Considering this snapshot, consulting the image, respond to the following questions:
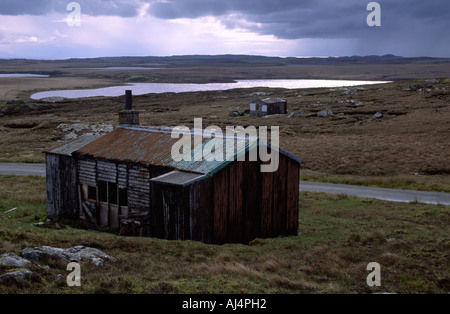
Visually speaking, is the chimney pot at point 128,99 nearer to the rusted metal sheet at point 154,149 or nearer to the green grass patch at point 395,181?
the rusted metal sheet at point 154,149

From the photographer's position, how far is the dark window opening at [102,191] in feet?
72.7

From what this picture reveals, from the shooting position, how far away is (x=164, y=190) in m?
17.9

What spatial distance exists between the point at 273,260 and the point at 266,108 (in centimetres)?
7419

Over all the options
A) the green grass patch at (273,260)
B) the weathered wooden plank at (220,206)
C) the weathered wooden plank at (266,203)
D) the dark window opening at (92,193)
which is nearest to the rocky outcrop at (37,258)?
the green grass patch at (273,260)

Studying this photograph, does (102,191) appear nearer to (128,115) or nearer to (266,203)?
(128,115)

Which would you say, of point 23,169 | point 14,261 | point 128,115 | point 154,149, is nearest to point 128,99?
point 128,115

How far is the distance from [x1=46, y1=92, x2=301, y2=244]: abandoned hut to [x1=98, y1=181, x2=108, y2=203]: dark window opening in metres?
0.05

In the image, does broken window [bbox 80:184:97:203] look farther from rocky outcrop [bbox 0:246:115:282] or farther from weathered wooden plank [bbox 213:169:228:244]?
rocky outcrop [bbox 0:246:115:282]

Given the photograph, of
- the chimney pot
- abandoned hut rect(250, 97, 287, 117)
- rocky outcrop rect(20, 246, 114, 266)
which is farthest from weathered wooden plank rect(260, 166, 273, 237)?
abandoned hut rect(250, 97, 287, 117)

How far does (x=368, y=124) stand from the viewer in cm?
7088

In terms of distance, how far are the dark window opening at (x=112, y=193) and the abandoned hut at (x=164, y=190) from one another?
0.05 meters
